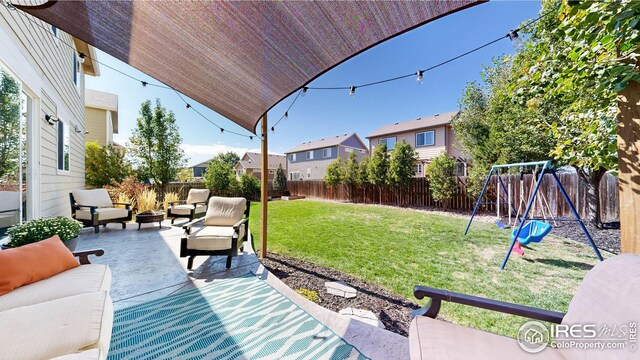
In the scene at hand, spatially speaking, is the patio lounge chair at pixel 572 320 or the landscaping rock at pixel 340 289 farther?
the landscaping rock at pixel 340 289

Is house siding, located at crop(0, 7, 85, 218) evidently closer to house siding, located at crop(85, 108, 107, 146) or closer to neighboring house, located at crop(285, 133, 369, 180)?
house siding, located at crop(85, 108, 107, 146)

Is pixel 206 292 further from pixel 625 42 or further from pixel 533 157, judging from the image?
pixel 533 157

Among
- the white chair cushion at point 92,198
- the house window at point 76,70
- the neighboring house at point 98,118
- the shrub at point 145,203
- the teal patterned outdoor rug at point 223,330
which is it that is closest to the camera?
the teal patterned outdoor rug at point 223,330

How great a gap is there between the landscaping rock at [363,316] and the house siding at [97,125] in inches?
576

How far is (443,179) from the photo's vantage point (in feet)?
33.4

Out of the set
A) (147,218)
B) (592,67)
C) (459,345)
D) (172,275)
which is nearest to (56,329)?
(172,275)

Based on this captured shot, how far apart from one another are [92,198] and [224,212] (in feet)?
13.5

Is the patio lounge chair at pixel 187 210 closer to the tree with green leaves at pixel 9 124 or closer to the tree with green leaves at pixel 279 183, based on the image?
the tree with green leaves at pixel 9 124

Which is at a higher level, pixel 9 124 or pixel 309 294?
pixel 9 124

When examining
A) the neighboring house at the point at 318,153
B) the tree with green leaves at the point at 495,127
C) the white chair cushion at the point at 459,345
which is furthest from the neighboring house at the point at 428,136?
the white chair cushion at the point at 459,345

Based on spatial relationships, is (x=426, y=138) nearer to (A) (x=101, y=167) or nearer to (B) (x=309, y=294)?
(B) (x=309, y=294)

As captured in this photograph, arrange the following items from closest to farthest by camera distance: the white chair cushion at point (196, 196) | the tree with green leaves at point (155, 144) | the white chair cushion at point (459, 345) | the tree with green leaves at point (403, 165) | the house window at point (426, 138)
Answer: the white chair cushion at point (459, 345) < the white chair cushion at point (196, 196) < the tree with green leaves at point (155, 144) < the tree with green leaves at point (403, 165) < the house window at point (426, 138)

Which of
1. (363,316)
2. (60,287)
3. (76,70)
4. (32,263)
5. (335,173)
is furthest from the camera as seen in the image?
(335,173)

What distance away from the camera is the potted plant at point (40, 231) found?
254 centimetres
